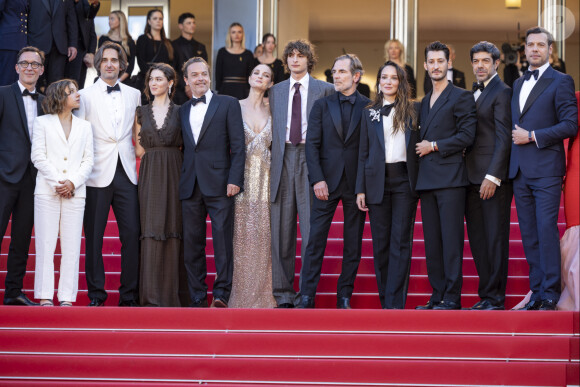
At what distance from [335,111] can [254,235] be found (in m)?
1.11

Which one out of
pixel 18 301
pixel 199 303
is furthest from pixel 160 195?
pixel 18 301

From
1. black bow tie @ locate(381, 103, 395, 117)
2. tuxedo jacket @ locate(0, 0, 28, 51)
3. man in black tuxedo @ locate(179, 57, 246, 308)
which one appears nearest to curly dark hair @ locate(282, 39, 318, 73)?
man in black tuxedo @ locate(179, 57, 246, 308)

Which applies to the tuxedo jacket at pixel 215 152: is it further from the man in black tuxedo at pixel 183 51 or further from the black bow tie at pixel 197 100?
the man in black tuxedo at pixel 183 51

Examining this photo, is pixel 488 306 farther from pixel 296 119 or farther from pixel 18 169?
pixel 18 169

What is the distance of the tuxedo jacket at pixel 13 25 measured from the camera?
29.5 feet

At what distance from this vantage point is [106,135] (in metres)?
7.32

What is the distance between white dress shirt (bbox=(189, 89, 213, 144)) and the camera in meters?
7.28

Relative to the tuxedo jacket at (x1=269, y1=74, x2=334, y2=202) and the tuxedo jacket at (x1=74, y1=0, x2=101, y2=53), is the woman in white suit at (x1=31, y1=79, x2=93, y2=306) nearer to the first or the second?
the tuxedo jacket at (x1=269, y1=74, x2=334, y2=202)

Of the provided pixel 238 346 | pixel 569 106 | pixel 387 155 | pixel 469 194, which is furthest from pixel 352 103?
pixel 238 346

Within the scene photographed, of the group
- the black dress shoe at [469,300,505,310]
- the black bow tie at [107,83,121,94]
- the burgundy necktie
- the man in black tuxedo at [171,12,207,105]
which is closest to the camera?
the black dress shoe at [469,300,505,310]

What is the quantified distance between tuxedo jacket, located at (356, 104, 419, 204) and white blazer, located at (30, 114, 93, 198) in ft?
6.44

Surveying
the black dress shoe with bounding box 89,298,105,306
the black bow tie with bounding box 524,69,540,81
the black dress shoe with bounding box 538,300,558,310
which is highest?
the black bow tie with bounding box 524,69,540,81

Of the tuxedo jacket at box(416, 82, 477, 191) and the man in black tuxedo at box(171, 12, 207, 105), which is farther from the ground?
the man in black tuxedo at box(171, 12, 207, 105)

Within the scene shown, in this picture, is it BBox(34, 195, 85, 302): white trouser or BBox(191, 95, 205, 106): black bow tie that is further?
BBox(191, 95, 205, 106): black bow tie
